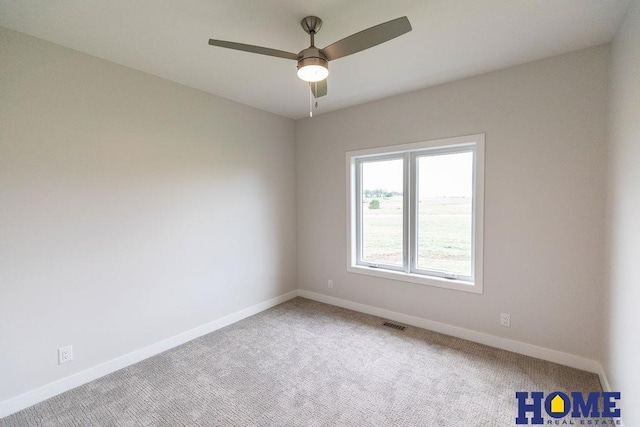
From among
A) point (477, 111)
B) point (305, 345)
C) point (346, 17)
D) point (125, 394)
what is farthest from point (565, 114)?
point (125, 394)

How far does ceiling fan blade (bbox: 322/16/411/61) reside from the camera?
1.48 meters

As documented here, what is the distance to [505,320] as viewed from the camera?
2.77m

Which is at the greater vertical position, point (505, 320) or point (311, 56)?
point (311, 56)

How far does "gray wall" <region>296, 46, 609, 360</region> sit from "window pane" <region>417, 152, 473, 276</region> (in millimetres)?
248

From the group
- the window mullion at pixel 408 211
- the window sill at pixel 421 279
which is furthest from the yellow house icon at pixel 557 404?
the window mullion at pixel 408 211

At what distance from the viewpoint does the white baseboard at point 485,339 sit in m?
2.42

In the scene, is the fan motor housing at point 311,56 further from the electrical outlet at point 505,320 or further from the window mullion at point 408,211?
the electrical outlet at point 505,320

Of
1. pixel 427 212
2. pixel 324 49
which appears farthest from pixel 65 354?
pixel 427 212

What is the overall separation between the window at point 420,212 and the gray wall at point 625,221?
94 centimetres

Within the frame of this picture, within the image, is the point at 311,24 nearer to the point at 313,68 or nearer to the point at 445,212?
the point at 313,68

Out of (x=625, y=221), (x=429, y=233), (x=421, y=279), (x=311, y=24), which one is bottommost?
(x=421, y=279)

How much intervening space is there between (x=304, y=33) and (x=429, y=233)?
2410mm

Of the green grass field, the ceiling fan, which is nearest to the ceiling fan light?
the ceiling fan

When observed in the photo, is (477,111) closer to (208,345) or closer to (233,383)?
(233,383)
